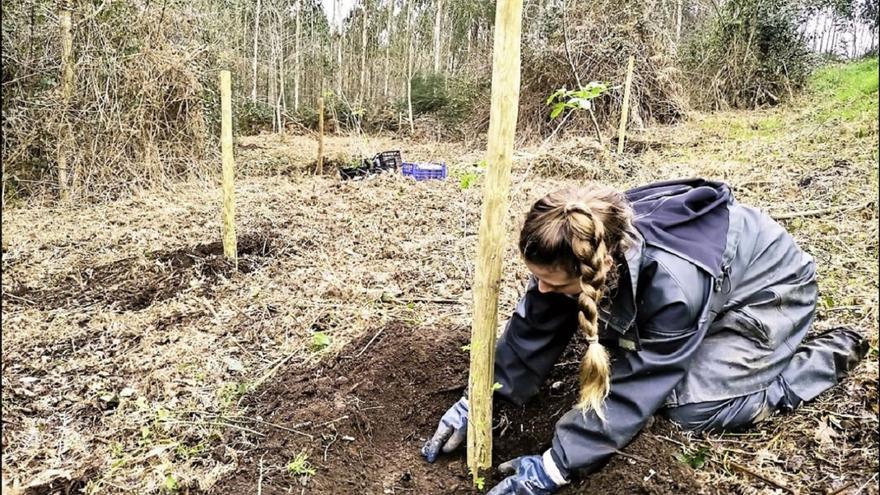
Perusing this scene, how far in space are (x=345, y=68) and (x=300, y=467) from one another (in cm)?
2116

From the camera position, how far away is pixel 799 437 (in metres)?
1.92

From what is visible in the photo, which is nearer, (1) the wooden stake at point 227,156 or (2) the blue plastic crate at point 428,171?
(1) the wooden stake at point 227,156

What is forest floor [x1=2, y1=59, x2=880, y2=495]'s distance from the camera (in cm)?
196

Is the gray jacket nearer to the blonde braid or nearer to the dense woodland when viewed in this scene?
the blonde braid

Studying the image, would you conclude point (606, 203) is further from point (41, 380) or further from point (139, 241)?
point (139, 241)

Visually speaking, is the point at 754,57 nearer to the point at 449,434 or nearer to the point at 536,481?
the point at 449,434

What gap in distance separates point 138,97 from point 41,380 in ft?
18.8

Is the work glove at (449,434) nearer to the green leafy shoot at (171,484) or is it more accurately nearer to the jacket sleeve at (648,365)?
the jacket sleeve at (648,365)

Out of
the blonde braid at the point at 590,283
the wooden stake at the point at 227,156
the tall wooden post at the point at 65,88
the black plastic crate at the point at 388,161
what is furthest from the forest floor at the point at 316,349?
the black plastic crate at the point at 388,161

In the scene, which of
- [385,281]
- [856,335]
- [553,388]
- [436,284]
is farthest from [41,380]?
[856,335]

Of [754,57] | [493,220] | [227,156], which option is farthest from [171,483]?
Answer: [754,57]

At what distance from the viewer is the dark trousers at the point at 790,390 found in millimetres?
1982

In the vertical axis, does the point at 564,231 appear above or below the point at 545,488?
above

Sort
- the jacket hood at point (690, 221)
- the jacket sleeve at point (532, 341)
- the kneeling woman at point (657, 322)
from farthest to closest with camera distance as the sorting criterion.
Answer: the jacket sleeve at point (532, 341) < the jacket hood at point (690, 221) < the kneeling woman at point (657, 322)
